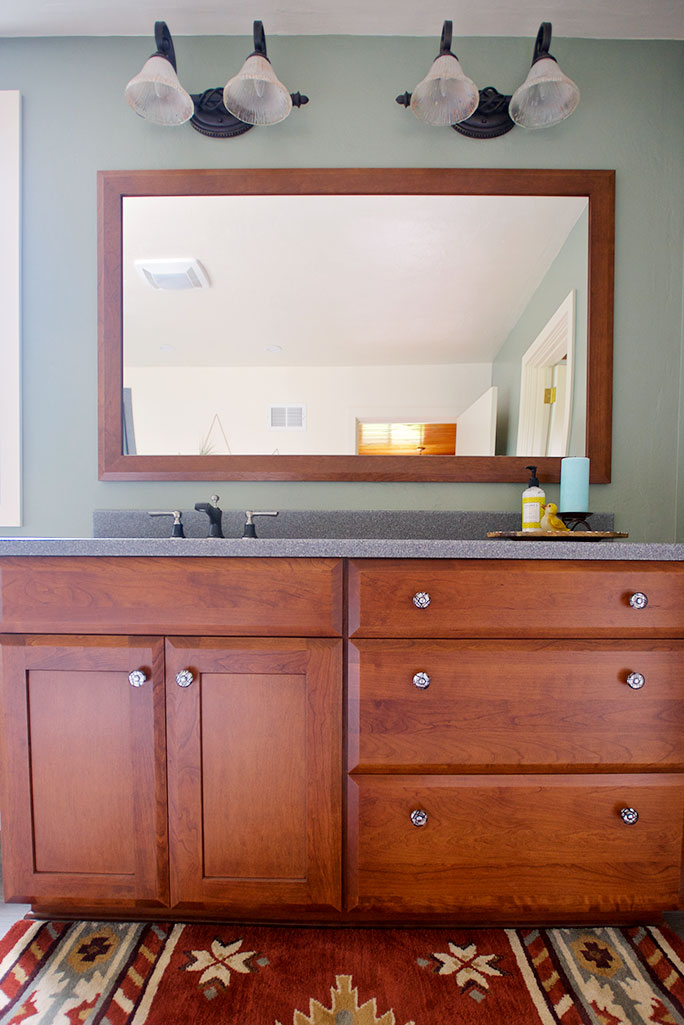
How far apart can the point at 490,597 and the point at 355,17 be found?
181cm

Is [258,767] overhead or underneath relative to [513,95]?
underneath

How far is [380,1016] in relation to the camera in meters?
1.01

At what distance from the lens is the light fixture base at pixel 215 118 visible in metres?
1.65

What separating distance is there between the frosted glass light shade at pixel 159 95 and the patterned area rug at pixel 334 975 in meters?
2.18

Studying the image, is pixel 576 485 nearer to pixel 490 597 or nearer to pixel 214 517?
pixel 490 597

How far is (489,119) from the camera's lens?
1.64 meters

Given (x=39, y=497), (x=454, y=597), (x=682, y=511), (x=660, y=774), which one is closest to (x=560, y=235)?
(x=682, y=511)

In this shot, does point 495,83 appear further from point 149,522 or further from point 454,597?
point 149,522

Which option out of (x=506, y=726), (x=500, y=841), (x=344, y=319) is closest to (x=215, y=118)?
(x=344, y=319)

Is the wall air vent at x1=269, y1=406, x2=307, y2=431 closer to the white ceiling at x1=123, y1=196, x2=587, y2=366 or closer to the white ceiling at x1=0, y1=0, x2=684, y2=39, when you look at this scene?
the white ceiling at x1=123, y1=196, x2=587, y2=366

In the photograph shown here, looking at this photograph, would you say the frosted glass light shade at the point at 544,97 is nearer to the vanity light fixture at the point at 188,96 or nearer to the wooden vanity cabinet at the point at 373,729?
the vanity light fixture at the point at 188,96

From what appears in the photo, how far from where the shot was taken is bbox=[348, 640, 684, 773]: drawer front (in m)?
1.14

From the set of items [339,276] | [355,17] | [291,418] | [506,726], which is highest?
[355,17]

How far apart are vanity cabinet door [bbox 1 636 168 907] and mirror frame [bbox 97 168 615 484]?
70 centimetres
